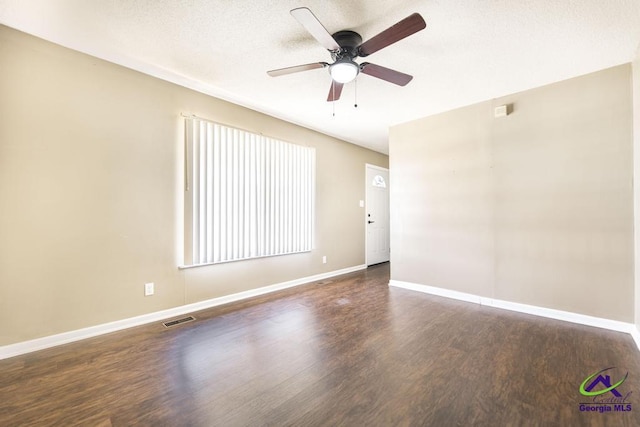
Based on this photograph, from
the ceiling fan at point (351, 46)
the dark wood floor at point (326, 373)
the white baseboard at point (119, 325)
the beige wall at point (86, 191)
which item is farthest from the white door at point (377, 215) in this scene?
the ceiling fan at point (351, 46)

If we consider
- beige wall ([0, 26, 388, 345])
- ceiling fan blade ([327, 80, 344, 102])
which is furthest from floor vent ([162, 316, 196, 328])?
ceiling fan blade ([327, 80, 344, 102])

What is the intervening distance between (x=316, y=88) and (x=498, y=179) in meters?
2.44

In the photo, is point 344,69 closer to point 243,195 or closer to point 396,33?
point 396,33

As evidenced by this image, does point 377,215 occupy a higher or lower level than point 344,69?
lower

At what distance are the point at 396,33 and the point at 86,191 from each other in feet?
9.42

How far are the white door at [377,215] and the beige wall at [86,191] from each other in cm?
327

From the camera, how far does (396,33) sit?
5.73 ft

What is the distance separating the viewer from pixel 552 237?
2908 mm

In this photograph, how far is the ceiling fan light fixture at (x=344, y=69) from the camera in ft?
6.73

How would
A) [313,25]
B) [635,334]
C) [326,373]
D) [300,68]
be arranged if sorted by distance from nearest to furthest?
[313,25] < [326,373] < [300,68] < [635,334]

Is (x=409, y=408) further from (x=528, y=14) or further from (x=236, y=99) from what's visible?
(x=236, y=99)

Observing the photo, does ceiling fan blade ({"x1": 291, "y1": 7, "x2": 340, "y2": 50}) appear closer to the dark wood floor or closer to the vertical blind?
the vertical blind

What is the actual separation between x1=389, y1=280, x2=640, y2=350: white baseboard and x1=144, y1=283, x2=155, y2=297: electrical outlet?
3356 mm

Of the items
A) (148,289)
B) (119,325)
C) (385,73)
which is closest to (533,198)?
(385,73)
